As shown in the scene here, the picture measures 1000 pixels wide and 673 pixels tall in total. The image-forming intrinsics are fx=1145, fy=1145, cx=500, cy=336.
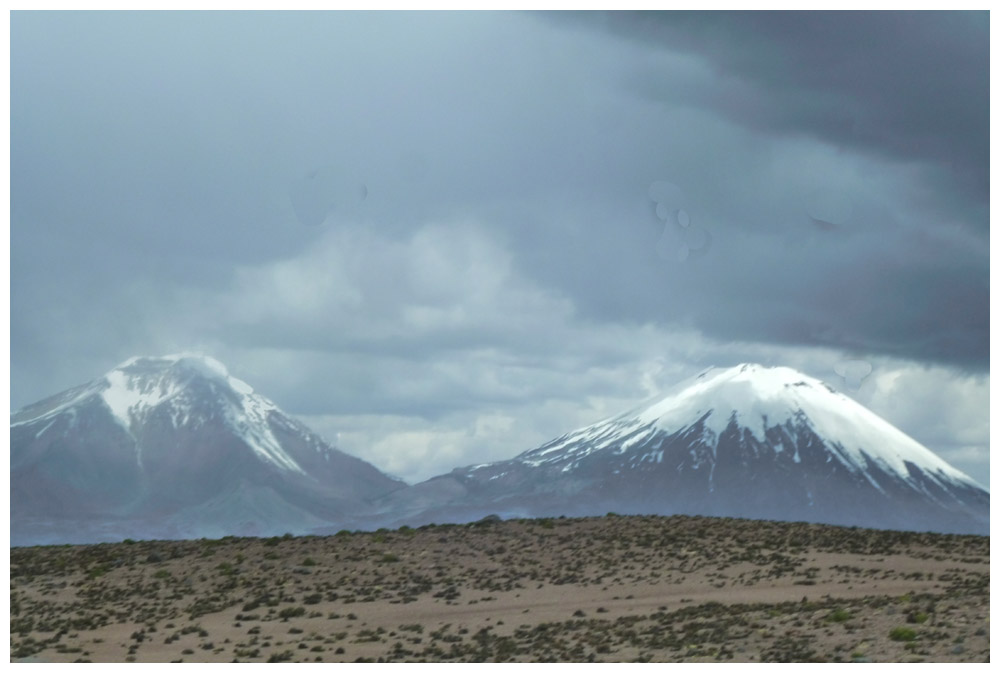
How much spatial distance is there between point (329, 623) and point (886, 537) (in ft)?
103

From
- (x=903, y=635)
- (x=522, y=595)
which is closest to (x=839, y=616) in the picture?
(x=903, y=635)

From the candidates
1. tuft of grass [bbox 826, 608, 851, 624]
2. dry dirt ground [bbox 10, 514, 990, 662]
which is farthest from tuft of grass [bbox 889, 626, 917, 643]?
tuft of grass [bbox 826, 608, 851, 624]

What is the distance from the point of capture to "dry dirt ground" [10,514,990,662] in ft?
119

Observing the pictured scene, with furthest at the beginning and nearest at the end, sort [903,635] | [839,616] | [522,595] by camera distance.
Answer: [522,595], [839,616], [903,635]

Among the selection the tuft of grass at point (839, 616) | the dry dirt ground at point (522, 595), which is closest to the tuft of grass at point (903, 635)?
the dry dirt ground at point (522, 595)

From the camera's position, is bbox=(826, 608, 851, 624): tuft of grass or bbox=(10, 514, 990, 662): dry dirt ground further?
bbox=(826, 608, 851, 624): tuft of grass

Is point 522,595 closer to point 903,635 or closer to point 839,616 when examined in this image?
point 839,616

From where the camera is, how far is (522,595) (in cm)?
4734

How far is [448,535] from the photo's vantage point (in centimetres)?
5822

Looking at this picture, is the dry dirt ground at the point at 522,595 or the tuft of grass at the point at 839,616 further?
the tuft of grass at the point at 839,616

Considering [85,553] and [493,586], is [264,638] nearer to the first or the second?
[493,586]

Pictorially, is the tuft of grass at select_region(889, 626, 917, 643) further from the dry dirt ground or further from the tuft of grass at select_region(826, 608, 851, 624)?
the tuft of grass at select_region(826, 608, 851, 624)

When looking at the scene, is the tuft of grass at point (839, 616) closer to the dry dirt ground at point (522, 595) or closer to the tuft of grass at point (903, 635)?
the dry dirt ground at point (522, 595)

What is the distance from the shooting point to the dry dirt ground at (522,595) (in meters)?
Result: 36.2
